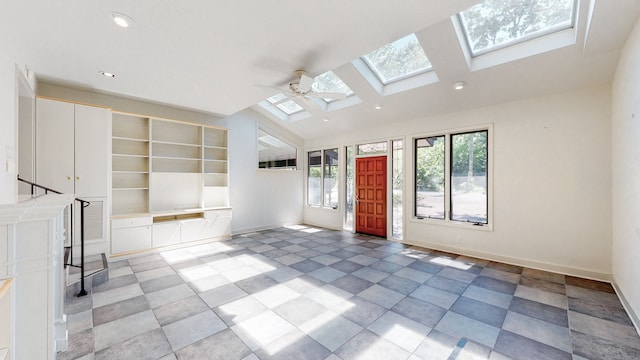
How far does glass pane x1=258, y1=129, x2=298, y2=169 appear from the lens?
6988 mm

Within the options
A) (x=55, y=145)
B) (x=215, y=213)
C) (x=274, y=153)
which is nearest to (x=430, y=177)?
(x=274, y=153)

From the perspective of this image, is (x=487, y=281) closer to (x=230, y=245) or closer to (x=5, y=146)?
(x=230, y=245)

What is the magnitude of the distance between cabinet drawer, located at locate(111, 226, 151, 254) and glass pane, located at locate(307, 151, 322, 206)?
426 centimetres

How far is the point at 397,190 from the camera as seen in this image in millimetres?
5875

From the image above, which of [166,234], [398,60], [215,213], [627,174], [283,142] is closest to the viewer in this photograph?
[627,174]

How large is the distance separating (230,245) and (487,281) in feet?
15.0

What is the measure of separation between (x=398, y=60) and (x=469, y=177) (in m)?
2.52

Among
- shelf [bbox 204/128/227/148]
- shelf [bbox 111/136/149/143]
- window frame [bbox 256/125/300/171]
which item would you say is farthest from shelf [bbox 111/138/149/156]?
window frame [bbox 256/125/300/171]

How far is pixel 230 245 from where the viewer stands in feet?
17.4

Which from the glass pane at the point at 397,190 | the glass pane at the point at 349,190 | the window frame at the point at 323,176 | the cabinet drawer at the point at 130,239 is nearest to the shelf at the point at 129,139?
the cabinet drawer at the point at 130,239

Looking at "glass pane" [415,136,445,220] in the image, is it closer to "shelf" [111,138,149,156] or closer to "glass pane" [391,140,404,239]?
"glass pane" [391,140,404,239]

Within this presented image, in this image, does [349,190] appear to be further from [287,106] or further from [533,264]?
[533,264]

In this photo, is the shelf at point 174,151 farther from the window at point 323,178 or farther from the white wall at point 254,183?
the window at point 323,178

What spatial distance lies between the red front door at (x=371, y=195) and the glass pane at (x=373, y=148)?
152 millimetres
